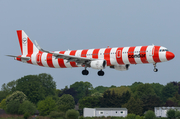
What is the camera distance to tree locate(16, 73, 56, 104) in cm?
15038

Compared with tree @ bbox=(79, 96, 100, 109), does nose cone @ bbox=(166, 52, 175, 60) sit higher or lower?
higher

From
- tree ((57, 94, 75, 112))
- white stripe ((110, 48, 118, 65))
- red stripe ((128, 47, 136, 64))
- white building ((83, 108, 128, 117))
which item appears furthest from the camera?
tree ((57, 94, 75, 112))

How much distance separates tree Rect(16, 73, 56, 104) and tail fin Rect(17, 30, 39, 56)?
8180cm

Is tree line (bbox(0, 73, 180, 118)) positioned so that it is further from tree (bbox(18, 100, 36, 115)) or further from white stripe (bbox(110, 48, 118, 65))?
white stripe (bbox(110, 48, 118, 65))

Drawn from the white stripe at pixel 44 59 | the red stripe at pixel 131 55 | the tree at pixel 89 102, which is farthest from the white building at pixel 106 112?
the red stripe at pixel 131 55

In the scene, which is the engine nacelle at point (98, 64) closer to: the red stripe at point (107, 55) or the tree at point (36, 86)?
the red stripe at point (107, 55)

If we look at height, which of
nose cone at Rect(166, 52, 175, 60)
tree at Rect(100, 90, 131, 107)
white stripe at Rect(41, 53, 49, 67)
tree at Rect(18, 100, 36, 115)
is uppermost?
white stripe at Rect(41, 53, 49, 67)

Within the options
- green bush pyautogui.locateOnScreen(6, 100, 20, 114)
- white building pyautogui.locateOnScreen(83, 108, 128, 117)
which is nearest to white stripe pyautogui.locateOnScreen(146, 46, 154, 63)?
white building pyautogui.locateOnScreen(83, 108, 128, 117)

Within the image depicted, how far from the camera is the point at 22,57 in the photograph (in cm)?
6675

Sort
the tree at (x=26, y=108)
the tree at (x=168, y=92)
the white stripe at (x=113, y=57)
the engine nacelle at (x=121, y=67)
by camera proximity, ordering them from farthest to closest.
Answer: the tree at (x=168, y=92) → the tree at (x=26, y=108) → the engine nacelle at (x=121, y=67) → the white stripe at (x=113, y=57)

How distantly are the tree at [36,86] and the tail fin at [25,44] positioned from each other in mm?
81805

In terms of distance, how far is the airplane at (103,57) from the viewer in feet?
175

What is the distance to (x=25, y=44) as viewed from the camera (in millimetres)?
70000

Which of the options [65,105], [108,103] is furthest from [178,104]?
[65,105]
